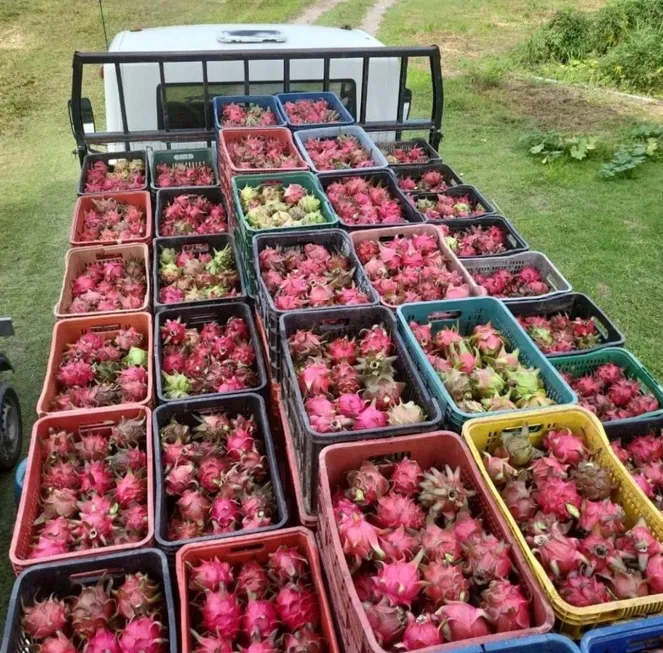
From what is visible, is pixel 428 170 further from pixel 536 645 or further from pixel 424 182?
pixel 536 645

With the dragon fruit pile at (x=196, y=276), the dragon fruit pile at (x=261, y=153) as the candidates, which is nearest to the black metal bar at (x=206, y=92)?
the dragon fruit pile at (x=261, y=153)

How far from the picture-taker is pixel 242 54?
3.47 metres

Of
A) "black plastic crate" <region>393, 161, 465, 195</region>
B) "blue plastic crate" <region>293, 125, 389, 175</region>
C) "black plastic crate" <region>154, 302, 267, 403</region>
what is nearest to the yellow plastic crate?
"black plastic crate" <region>154, 302, 267, 403</region>

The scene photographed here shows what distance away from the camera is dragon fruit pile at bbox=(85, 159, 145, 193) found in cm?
361

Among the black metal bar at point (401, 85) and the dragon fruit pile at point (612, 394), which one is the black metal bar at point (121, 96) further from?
the dragon fruit pile at point (612, 394)

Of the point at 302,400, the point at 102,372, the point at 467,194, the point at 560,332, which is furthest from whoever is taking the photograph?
the point at 467,194

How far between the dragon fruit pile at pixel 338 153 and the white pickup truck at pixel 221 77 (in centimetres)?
35

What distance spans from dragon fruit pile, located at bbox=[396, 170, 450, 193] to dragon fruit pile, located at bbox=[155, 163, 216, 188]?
1.13 meters

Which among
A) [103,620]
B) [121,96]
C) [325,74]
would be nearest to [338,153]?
[325,74]

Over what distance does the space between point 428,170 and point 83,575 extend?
9.58 ft

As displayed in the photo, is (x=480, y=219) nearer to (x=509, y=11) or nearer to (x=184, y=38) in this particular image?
(x=184, y=38)

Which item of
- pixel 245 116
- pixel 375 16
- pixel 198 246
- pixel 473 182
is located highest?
pixel 245 116

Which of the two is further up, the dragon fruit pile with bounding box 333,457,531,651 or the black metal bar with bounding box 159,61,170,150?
the black metal bar with bounding box 159,61,170,150

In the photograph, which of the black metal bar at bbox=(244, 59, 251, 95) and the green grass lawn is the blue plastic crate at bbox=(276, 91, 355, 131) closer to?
the black metal bar at bbox=(244, 59, 251, 95)
